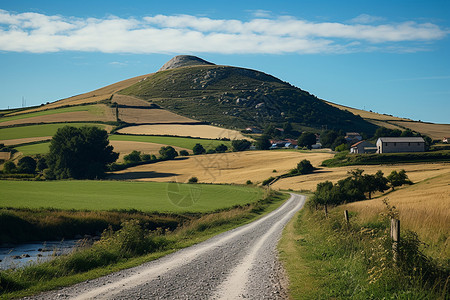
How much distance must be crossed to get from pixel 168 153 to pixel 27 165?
118 feet

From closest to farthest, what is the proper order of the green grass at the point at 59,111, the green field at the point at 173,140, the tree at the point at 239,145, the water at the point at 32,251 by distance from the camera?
the water at the point at 32,251
the green field at the point at 173,140
the tree at the point at 239,145
the green grass at the point at 59,111

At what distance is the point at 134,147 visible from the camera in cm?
12288

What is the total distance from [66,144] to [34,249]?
76.2 metres

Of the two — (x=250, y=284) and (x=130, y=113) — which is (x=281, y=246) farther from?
(x=130, y=113)

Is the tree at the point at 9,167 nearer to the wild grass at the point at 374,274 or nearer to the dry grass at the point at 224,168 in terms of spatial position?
the dry grass at the point at 224,168

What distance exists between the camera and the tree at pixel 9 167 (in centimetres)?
9179

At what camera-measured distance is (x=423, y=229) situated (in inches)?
704

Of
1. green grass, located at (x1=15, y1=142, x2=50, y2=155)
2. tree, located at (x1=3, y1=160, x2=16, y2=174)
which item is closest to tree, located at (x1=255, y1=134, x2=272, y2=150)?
green grass, located at (x1=15, y1=142, x2=50, y2=155)

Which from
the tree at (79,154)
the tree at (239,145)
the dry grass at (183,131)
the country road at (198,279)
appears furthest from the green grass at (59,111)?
the country road at (198,279)

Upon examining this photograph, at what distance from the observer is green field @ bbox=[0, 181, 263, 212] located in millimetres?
42975

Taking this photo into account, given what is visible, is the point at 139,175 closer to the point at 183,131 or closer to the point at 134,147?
the point at 134,147

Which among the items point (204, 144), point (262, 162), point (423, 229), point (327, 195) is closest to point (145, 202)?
point (327, 195)

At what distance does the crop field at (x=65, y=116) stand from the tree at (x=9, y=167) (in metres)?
53.2

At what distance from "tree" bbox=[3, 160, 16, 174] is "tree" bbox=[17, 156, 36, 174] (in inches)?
51.8
